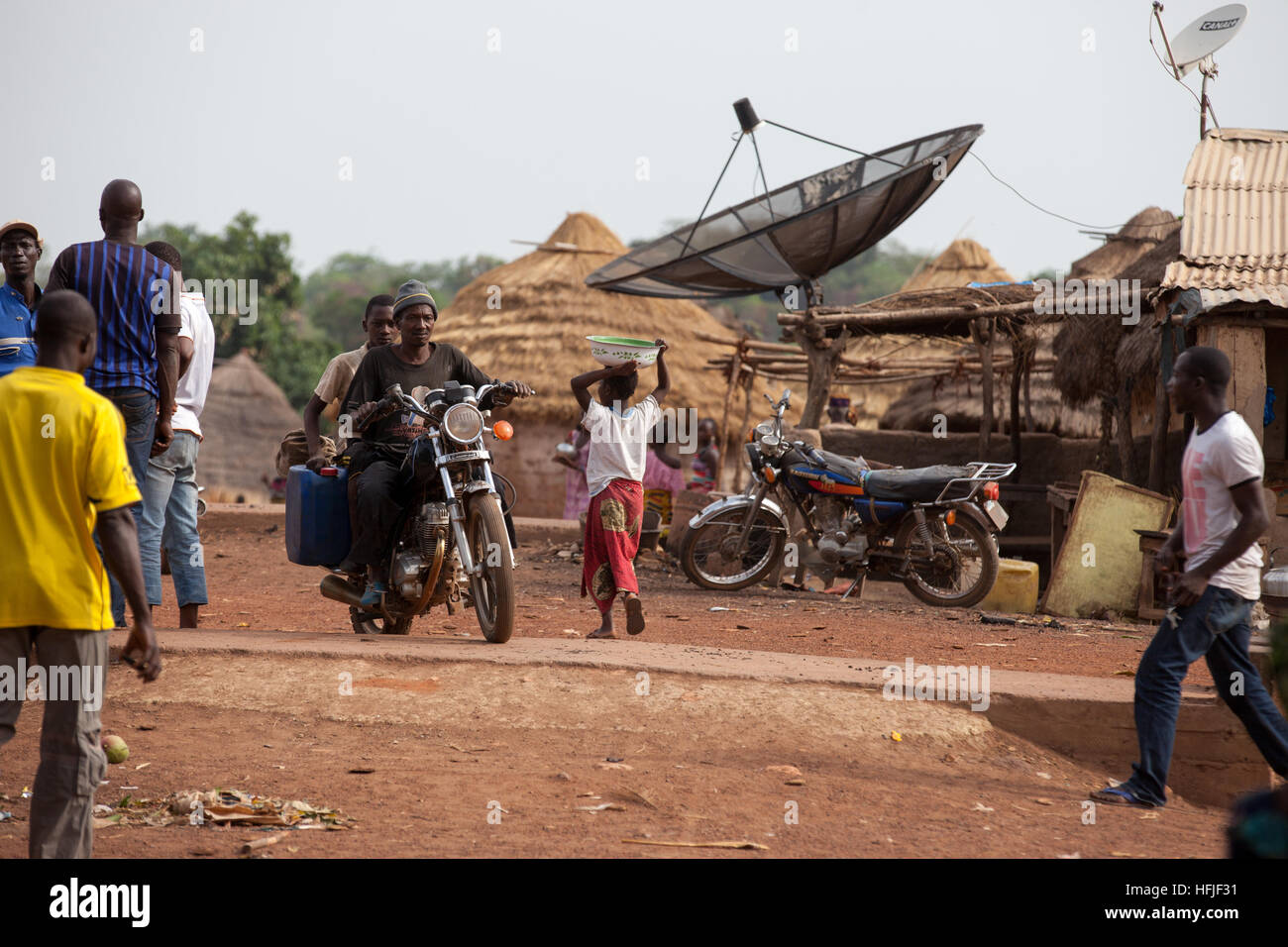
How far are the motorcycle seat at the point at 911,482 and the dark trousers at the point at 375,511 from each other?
4712mm

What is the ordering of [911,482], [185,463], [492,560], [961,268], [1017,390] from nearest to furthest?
1. [492,560]
2. [185,463]
3. [911,482]
4. [1017,390]
5. [961,268]

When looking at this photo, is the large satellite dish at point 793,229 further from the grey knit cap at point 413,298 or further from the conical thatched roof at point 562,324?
the grey knit cap at point 413,298

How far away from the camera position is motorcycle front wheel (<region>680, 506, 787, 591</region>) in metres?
9.83

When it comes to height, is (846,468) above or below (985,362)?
below

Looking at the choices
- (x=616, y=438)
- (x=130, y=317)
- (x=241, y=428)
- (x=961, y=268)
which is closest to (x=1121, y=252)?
(x=961, y=268)

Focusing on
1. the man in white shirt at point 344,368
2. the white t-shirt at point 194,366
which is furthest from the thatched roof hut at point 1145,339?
the white t-shirt at point 194,366

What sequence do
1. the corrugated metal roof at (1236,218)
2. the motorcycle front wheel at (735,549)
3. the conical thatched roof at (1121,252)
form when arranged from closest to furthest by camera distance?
the corrugated metal roof at (1236,218) → the motorcycle front wheel at (735,549) → the conical thatched roof at (1121,252)

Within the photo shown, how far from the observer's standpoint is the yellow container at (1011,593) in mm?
9508

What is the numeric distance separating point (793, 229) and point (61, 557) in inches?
383

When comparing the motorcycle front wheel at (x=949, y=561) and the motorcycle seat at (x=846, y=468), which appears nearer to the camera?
the motorcycle front wheel at (x=949, y=561)

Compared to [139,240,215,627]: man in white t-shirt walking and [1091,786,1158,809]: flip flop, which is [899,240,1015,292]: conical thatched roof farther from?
[1091,786,1158,809]: flip flop

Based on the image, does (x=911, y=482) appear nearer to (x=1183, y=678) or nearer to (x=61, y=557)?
(x=1183, y=678)

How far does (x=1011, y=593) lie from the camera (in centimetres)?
953

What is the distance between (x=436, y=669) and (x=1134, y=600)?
6.11 m
